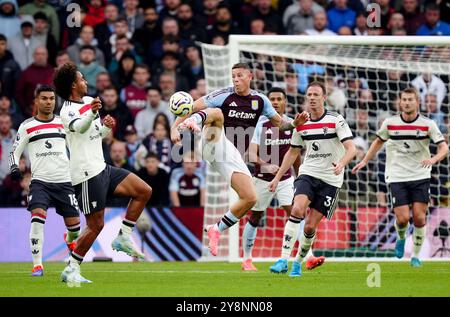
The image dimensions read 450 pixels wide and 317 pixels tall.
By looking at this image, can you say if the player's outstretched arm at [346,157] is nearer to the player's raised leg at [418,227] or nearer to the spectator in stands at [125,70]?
the player's raised leg at [418,227]

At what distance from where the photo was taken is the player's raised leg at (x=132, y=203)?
11820mm

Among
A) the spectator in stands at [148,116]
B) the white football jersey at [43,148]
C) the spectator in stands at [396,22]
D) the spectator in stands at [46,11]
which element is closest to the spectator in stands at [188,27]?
the spectator in stands at [148,116]

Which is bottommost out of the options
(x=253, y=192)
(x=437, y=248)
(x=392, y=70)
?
(x=437, y=248)

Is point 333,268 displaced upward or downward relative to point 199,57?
downward

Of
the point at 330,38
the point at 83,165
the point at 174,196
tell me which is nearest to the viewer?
the point at 83,165

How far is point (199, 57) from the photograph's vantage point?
21062mm

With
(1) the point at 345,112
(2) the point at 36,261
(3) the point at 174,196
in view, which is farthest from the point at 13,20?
(2) the point at 36,261

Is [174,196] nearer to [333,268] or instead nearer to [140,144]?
[140,144]

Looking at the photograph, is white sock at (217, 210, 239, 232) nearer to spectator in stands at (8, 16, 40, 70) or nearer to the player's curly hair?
the player's curly hair

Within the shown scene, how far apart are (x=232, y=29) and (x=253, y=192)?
9.16m

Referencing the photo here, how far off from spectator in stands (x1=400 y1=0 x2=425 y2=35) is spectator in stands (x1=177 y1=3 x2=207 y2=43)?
14.4ft

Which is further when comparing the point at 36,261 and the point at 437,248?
the point at 437,248

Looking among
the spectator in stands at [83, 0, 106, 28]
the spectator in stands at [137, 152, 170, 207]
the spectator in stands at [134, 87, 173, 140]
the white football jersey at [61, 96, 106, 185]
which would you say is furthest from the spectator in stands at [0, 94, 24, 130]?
the white football jersey at [61, 96, 106, 185]

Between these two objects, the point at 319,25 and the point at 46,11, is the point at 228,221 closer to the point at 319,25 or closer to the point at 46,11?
the point at 319,25
